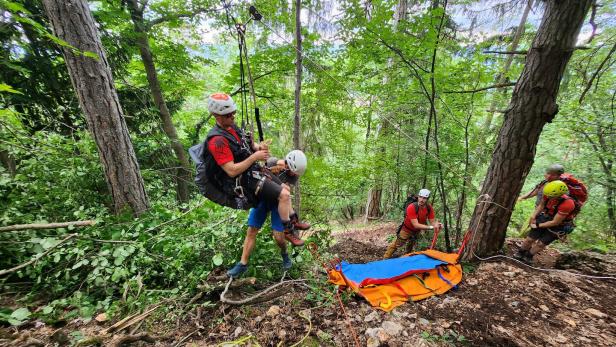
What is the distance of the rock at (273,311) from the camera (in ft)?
9.55

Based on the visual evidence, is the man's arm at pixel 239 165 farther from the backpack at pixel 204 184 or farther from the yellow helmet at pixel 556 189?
the yellow helmet at pixel 556 189

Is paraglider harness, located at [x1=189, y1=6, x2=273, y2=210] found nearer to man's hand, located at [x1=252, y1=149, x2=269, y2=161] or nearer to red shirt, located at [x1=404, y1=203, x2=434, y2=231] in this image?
man's hand, located at [x1=252, y1=149, x2=269, y2=161]

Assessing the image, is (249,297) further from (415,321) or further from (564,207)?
(564,207)

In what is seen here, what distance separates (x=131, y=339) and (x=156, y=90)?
7550 mm

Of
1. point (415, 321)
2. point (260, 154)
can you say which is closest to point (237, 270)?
point (260, 154)

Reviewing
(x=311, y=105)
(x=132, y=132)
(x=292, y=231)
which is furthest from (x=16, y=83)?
(x=311, y=105)

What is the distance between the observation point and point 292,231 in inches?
142

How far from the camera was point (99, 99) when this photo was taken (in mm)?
3941

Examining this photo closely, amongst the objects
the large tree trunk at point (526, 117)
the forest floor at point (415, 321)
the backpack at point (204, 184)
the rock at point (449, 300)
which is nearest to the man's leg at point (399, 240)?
the large tree trunk at point (526, 117)

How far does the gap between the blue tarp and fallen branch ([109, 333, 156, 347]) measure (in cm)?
274

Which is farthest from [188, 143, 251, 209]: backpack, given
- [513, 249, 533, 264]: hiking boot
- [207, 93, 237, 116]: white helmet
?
[513, 249, 533, 264]: hiking boot

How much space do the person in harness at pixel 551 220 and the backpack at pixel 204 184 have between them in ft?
18.0

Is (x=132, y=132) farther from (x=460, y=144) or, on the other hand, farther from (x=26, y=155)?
(x=460, y=144)

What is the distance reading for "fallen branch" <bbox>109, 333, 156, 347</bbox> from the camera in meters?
2.25
